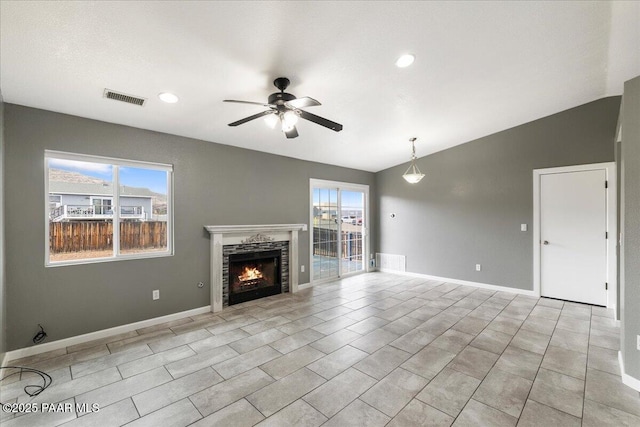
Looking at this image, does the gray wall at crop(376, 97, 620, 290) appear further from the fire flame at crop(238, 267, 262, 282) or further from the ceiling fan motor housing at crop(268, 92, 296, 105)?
the fire flame at crop(238, 267, 262, 282)

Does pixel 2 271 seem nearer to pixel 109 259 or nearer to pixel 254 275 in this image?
pixel 109 259

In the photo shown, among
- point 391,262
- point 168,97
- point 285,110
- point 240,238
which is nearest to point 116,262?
point 240,238

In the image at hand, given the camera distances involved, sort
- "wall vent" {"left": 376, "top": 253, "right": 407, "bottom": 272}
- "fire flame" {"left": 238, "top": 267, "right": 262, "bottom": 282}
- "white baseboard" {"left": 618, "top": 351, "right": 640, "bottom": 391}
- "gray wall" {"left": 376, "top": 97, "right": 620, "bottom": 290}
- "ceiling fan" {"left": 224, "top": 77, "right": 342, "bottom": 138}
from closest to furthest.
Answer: "white baseboard" {"left": 618, "top": 351, "right": 640, "bottom": 391}
"ceiling fan" {"left": 224, "top": 77, "right": 342, "bottom": 138}
"gray wall" {"left": 376, "top": 97, "right": 620, "bottom": 290}
"fire flame" {"left": 238, "top": 267, "right": 262, "bottom": 282}
"wall vent" {"left": 376, "top": 253, "right": 407, "bottom": 272}

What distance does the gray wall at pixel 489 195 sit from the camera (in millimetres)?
4383

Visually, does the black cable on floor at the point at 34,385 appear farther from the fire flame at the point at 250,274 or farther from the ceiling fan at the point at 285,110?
the ceiling fan at the point at 285,110

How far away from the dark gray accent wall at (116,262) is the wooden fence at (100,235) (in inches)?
6.2

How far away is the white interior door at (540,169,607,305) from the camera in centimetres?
426

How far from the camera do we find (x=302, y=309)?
4.21m

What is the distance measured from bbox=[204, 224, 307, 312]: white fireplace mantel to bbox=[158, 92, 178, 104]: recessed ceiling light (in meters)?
1.86

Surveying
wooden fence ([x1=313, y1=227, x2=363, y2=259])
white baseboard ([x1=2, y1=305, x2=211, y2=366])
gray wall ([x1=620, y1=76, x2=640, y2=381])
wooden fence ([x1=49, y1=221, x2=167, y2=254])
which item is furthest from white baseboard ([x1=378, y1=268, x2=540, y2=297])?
wooden fence ([x1=49, y1=221, x2=167, y2=254])

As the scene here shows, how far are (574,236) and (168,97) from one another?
6324 millimetres

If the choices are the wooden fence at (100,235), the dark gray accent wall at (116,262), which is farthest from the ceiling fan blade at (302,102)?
the wooden fence at (100,235)

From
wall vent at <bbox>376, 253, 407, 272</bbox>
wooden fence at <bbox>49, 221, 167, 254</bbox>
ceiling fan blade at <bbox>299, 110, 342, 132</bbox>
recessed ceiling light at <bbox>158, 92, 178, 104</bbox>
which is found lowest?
wall vent at <bbox>376, 253, 407, 272</bbox>

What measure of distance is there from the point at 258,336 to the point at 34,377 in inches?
81.2
